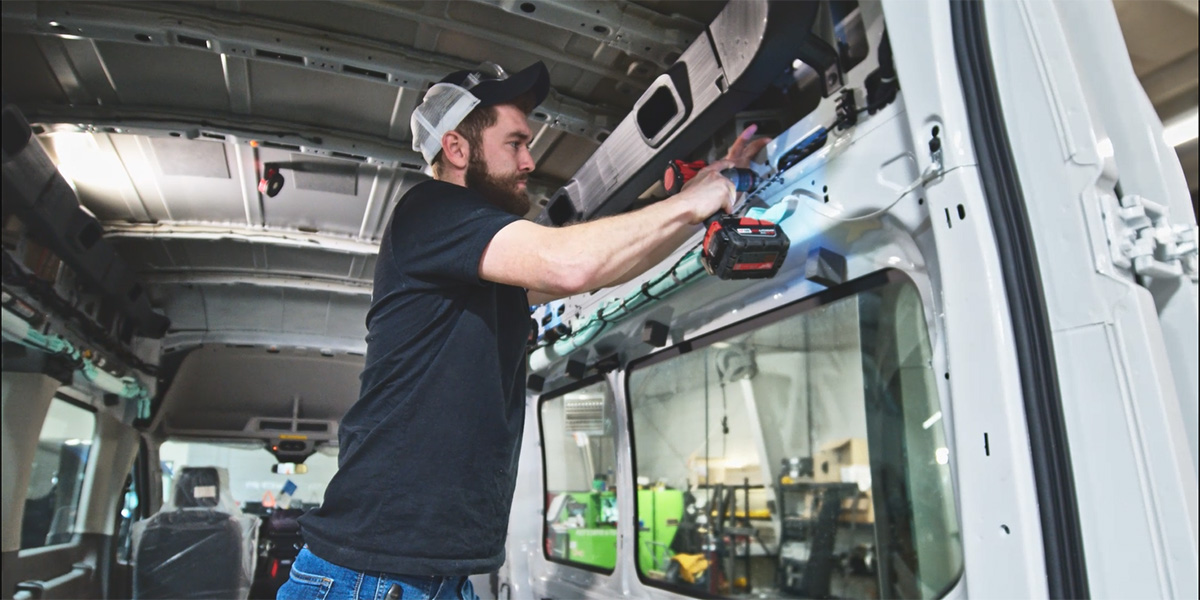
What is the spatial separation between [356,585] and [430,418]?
1.32ft

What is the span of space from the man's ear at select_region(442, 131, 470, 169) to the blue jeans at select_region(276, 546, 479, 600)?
1085mm

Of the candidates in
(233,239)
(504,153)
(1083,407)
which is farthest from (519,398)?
(233,239)

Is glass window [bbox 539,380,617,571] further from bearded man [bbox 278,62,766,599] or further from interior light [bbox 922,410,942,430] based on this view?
bearded man [bbox 278,62,766,599]

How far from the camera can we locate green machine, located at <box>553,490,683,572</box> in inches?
148

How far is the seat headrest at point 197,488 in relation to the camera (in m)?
6.12

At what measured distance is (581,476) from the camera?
450 cm

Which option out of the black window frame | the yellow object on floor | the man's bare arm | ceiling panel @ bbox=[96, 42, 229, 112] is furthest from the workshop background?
the black window frame

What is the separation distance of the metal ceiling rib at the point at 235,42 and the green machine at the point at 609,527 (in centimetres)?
241

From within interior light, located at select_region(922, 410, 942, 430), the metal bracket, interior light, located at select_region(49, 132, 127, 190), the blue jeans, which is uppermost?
interior light, located at select_region(49, 132, 127, 190)

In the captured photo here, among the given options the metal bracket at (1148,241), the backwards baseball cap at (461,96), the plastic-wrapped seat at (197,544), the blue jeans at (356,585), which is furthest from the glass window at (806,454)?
the plastic-wrapped seat at (197,544)

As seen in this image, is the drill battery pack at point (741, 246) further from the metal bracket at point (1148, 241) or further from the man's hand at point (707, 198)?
the metal bracket at point (1148, 241)

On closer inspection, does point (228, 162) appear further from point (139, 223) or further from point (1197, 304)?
point (1197, 304)

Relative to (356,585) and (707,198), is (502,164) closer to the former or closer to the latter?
(707,198)

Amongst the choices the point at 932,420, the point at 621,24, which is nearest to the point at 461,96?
the point at 621,24
